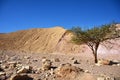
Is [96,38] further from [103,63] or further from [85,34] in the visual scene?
[103,63]

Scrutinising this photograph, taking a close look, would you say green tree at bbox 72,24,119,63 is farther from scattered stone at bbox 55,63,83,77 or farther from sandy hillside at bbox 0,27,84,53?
sandy hillside at bbox 0,27,84,53

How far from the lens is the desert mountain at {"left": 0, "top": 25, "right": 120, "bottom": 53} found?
51406 mm

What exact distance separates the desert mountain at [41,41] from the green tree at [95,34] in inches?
943

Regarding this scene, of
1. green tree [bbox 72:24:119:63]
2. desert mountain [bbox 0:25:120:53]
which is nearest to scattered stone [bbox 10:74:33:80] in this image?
green tree [bbox 72:24:119:63]

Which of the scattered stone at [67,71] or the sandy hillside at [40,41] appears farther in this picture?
the sandy hillside at [40,41]

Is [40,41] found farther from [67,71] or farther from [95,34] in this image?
[67,71]

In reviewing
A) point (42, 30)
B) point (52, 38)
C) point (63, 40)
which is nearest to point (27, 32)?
point (42, 30)

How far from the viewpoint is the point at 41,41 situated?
57281 millimetres

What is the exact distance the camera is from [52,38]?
57688 mm

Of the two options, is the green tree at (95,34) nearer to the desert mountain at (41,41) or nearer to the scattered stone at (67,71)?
the scattered stone at (67,71)

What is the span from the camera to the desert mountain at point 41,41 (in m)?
51.4

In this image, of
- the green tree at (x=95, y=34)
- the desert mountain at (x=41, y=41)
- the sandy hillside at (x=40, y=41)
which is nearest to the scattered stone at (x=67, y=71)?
the green tree at (x=95, y=34)

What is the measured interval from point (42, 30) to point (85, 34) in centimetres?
4053

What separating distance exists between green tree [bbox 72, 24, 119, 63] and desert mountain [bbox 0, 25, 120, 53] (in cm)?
2394
